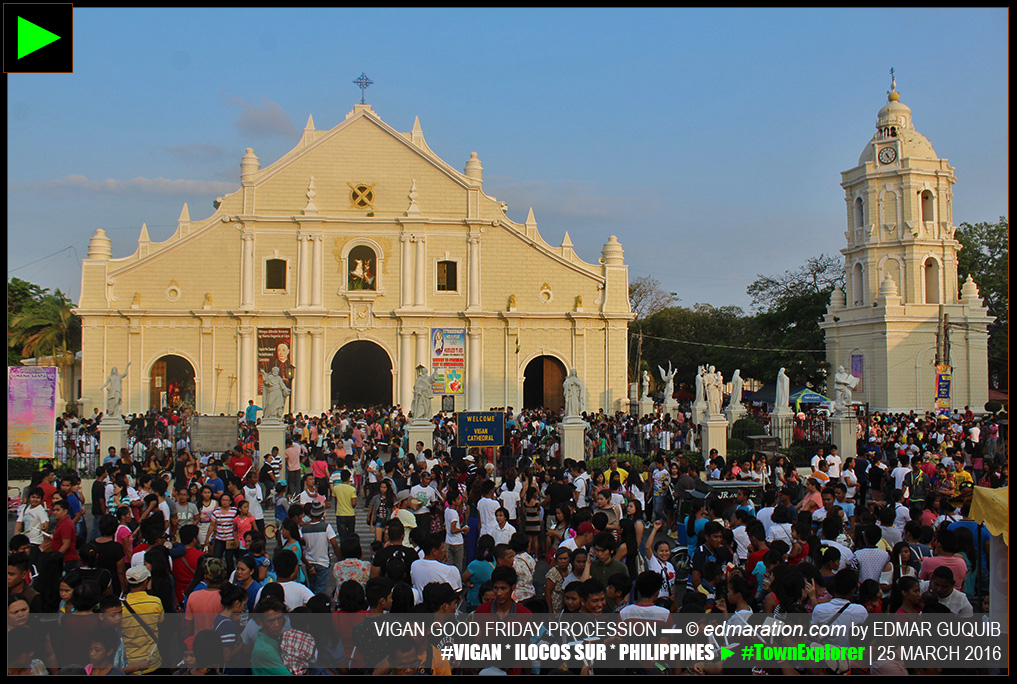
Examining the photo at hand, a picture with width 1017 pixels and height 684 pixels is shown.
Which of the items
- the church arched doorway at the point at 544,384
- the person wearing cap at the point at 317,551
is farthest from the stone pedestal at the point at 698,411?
the person wearing cap at the point at 317,551

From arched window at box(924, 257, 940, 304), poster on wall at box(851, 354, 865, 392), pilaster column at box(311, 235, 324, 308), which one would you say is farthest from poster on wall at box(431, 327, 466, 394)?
arched window at box(924, 257, 940, 304)

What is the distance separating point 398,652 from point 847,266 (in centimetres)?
3822

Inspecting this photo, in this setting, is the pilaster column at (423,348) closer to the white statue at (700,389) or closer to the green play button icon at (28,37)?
the white statue at (700,389)

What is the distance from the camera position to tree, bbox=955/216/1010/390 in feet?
137

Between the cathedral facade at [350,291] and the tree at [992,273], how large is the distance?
21653mm

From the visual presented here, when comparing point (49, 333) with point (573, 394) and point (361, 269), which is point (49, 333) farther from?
point (573, 394)

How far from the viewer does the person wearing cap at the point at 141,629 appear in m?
5.45

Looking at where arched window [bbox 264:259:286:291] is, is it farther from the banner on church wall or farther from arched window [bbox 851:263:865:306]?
arched window [bbox 851:263:865:306]

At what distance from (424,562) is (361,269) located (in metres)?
27.0

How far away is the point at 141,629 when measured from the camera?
18.2 ft

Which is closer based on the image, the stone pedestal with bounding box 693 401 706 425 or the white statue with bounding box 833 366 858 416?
the white statue with bounding box 833 366 858 416

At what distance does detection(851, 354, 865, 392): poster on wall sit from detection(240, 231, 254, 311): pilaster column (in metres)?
26.2

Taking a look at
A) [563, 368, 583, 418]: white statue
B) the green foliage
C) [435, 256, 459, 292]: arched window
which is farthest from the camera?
[435, 256, 459, 292]: arched window

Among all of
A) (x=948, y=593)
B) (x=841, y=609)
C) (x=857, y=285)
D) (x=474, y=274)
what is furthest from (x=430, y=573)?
(x=857, y=285)
